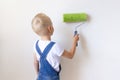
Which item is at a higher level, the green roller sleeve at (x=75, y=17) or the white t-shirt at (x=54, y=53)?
the green roller sleeve at (x=75, y=17)

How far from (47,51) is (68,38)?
0.18 meters

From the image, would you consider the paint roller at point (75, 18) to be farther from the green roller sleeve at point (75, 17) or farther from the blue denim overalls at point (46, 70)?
the blue denim overalls at point (46, 70)

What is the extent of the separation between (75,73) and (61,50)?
22 centimetres

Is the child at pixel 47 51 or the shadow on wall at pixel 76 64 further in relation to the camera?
the shadow on wall at pixel 76 64

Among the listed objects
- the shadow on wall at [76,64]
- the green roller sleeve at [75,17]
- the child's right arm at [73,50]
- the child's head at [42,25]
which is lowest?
the shadow on wall at [76,64]

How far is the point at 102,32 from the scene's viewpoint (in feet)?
4.16

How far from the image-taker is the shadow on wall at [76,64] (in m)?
1.32

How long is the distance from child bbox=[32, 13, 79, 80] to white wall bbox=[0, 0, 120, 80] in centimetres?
10

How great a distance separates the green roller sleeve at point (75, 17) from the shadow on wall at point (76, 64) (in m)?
0.10

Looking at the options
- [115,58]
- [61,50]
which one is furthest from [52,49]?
[115,58]

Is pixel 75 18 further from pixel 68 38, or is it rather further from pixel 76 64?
pixel 76 64

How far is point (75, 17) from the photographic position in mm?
1256

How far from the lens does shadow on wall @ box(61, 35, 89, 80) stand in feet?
4.32

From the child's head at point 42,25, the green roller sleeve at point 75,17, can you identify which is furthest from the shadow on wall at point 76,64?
the child's head at point 42,25
